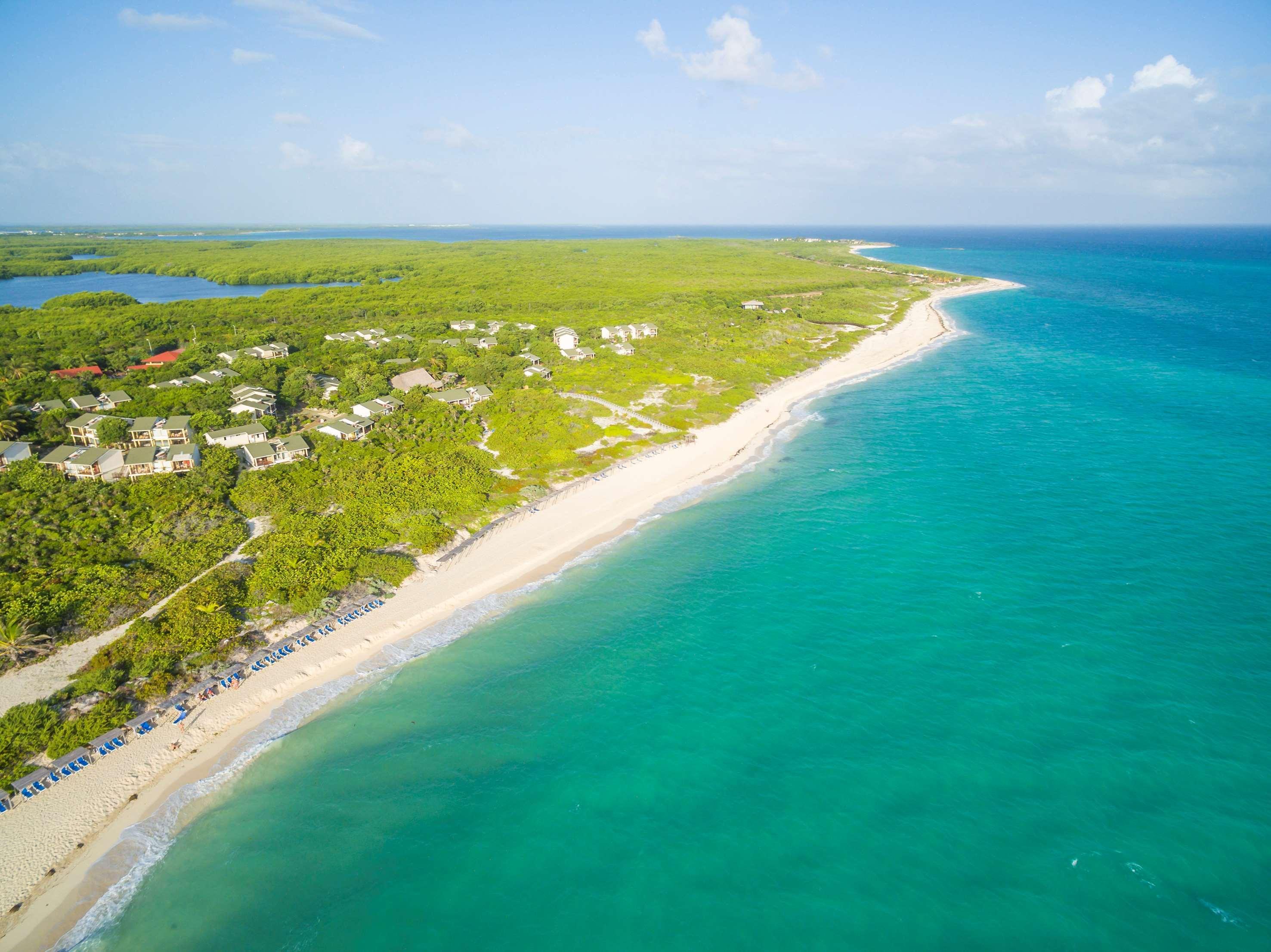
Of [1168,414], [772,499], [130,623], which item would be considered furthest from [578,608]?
[1168,414]

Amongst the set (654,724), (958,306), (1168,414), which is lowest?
(654,724)

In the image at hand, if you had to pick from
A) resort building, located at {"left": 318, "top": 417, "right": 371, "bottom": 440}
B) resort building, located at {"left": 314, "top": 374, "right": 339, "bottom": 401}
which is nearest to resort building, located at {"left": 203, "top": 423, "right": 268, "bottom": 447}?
resort building, located at {"left": 318, "top": 417, "right": 371, "bottom": 440}

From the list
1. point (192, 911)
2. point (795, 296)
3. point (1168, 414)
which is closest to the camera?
point (192, 911)

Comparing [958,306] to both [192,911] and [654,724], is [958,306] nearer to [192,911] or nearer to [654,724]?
[654,724]

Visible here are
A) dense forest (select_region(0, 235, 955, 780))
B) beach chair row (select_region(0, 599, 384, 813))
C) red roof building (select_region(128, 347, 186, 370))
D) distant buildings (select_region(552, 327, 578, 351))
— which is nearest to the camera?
beach chair row (select_region(0, 599, 384, 813))

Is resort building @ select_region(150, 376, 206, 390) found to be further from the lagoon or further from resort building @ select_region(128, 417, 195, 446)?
the lagoon

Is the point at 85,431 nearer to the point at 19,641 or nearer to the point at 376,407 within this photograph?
the point at 376,407
